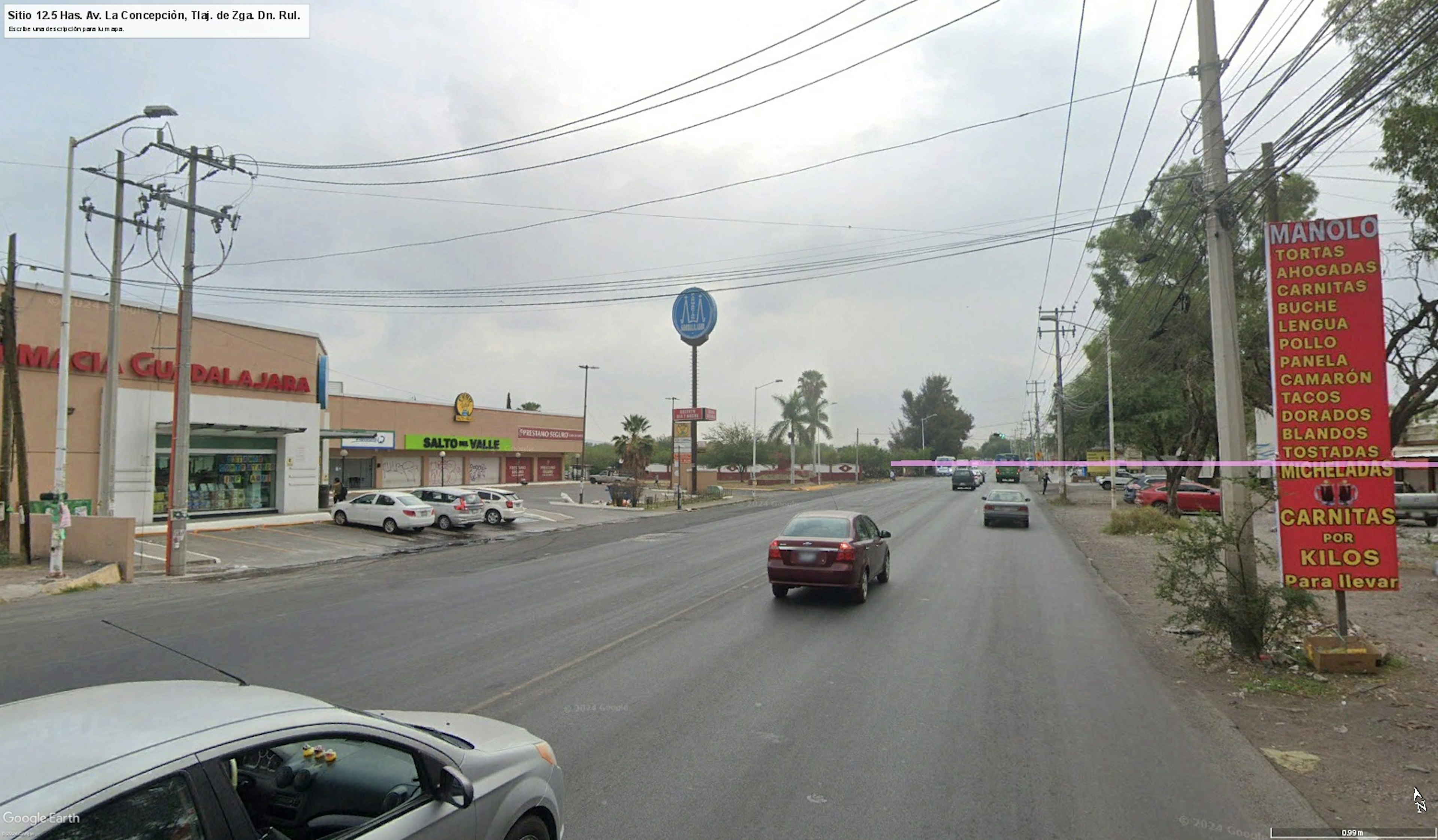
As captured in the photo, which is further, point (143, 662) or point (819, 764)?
point (143, 662)

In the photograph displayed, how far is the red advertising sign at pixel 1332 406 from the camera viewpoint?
27.7ft

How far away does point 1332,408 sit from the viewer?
855 cm

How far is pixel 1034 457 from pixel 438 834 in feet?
343

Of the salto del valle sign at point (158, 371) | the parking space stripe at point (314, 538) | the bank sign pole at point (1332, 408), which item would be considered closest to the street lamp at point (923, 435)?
the salto del valle sign at point (158, 371)

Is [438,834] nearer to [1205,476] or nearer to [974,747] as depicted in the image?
[974,747]

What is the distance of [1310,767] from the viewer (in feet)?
19.0

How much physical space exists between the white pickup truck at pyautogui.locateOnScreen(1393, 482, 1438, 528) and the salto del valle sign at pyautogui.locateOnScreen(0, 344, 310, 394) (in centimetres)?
3866

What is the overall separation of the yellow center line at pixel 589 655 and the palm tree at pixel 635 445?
4534 cm

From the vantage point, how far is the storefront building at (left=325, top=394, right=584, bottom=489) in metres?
48.3

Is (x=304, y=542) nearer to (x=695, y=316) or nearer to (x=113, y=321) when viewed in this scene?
(x=113, y=321)

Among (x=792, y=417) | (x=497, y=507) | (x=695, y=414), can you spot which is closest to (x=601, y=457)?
(x=792, y=417)

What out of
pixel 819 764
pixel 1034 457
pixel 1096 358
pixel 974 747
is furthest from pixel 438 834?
pixel 1034 457

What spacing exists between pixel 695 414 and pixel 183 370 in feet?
110
